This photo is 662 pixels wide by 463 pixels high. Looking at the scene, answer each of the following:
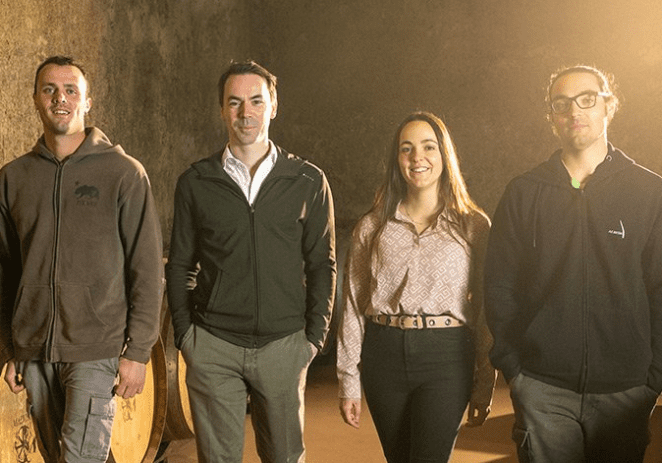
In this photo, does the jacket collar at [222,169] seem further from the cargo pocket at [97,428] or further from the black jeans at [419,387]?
the cargo pocket at [97,428]

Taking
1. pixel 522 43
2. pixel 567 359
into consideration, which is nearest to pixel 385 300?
pixel 567 359

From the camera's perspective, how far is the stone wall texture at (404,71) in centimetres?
644

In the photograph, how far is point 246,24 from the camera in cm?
747

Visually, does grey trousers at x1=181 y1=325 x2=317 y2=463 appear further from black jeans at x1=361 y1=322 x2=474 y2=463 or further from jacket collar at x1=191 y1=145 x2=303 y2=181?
jacket collar at x1=191 y1=145 x2=303 y2=181

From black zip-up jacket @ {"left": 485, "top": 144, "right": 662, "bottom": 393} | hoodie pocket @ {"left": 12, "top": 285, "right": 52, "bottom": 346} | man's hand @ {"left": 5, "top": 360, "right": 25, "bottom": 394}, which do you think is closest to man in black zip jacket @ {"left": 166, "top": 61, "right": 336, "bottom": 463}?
hoodie pocket @ {"left": 12, "top": 285, "right": 52, "bottom": 346}

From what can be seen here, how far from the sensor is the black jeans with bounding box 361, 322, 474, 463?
233 centimetres

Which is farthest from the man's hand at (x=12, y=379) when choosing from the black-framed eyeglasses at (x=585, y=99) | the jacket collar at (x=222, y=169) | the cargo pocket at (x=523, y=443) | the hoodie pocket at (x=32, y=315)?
the black-framed eyeglasses at (x=585, y=99)

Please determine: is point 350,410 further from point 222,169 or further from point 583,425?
point 222,169

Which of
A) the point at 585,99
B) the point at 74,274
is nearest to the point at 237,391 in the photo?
the point at 74,274

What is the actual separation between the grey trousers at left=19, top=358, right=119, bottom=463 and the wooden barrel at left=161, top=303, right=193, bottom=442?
87cm

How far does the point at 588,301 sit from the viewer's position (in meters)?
2.16

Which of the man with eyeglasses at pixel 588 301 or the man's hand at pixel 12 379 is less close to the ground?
the man with eyeglasses at pixel 588 301

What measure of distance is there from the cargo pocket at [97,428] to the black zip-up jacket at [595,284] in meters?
1.16

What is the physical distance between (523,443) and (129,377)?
1.17 metres
